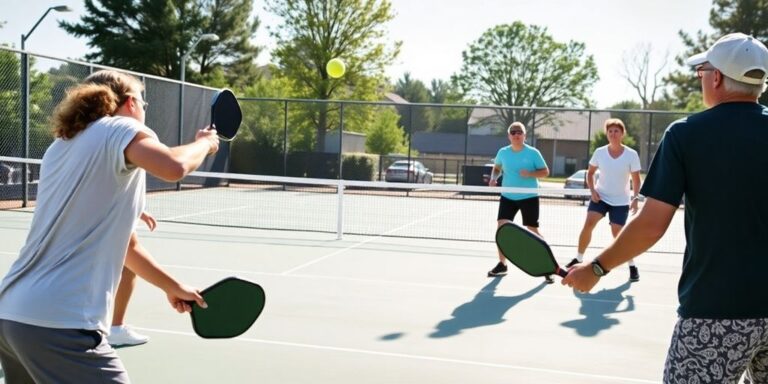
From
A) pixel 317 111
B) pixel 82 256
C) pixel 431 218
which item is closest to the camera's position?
pixel 82 256

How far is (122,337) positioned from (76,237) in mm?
3181

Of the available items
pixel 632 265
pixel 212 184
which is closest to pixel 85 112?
pixel 632 265

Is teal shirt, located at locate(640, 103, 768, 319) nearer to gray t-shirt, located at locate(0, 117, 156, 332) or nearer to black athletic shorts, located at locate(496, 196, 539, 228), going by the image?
gray t-shirt, located at locate(0, 117, 156, 332)

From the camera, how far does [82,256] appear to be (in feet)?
7.61

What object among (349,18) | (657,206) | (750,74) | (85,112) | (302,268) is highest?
(349,18)

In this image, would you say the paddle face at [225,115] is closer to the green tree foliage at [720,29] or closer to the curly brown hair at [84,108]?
the curly brown hair at [84,108]

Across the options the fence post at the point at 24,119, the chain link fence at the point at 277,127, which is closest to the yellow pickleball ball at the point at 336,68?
the chain link fence at the point at 277,127

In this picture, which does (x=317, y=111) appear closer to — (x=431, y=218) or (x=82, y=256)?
(x=431, y=218)

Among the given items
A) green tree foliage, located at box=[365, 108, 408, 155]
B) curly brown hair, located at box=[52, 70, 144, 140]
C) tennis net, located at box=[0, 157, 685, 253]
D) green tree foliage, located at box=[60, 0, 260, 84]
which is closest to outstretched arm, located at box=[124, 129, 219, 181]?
curly brown hair, located at box=[52, 70, 144, 140]

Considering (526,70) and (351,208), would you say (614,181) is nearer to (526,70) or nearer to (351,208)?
(351,208)

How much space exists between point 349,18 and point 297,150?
10081 millimetres

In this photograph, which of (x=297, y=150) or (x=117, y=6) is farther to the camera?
(x=117, y=6)

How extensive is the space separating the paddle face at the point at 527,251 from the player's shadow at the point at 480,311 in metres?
3.02

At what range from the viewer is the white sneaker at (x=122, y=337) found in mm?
5223
